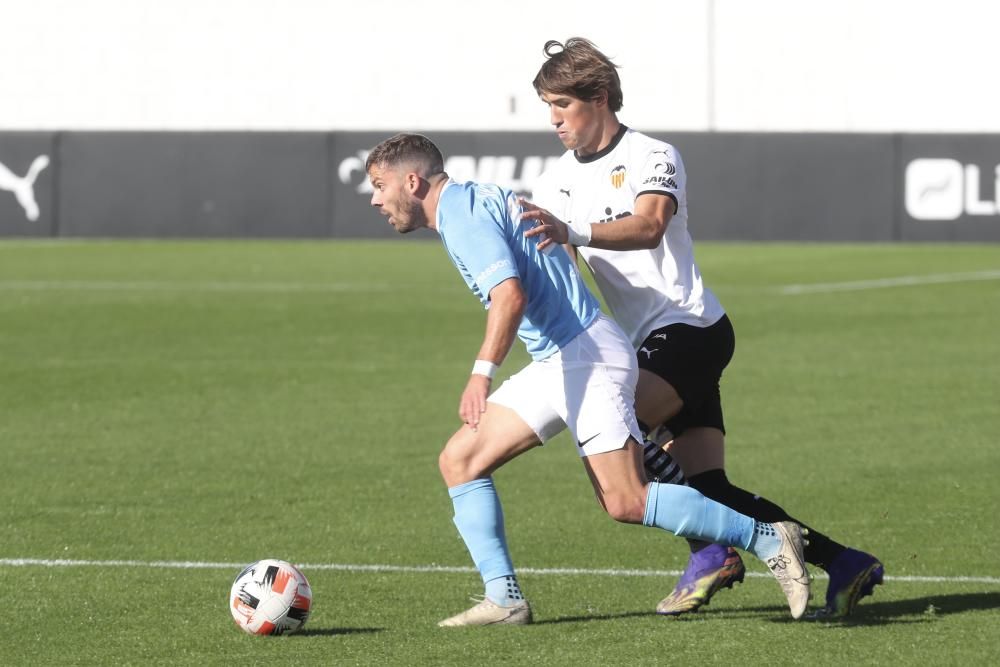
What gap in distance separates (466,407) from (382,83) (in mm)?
30827

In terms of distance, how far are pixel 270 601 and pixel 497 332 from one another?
1270 millimetres

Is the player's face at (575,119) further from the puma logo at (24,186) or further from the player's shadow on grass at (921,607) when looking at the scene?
the puma logo at (24,186)

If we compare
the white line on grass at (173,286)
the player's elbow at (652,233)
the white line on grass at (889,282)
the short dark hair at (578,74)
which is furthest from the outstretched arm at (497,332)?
the white line on grass at (173,286)

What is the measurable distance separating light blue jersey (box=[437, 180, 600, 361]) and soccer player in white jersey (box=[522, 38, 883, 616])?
0.21 m

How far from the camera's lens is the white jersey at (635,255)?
21.4 ft

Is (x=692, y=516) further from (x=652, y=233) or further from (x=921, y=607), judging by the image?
(x=921, y=607)

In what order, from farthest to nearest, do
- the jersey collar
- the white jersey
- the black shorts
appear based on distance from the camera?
the jersey collar < the white jersey < the black shorts

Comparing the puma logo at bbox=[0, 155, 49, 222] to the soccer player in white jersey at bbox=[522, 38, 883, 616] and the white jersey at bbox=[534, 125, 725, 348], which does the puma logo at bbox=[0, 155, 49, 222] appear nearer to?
Result: the soccer player in white jersey at bbox=[522, 38, 883, 616]

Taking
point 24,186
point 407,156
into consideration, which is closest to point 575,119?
point 407,156

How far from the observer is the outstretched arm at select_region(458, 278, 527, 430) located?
5.58 metres

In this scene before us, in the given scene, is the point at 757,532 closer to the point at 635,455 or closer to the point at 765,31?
the point at 635,455

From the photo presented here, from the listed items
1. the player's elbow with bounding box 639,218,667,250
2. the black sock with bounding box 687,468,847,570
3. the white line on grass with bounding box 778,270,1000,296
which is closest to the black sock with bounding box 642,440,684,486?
the black sock with bounding box 687,468,847,570

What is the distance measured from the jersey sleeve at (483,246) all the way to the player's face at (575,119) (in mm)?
713

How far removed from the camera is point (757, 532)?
19.7 ft
